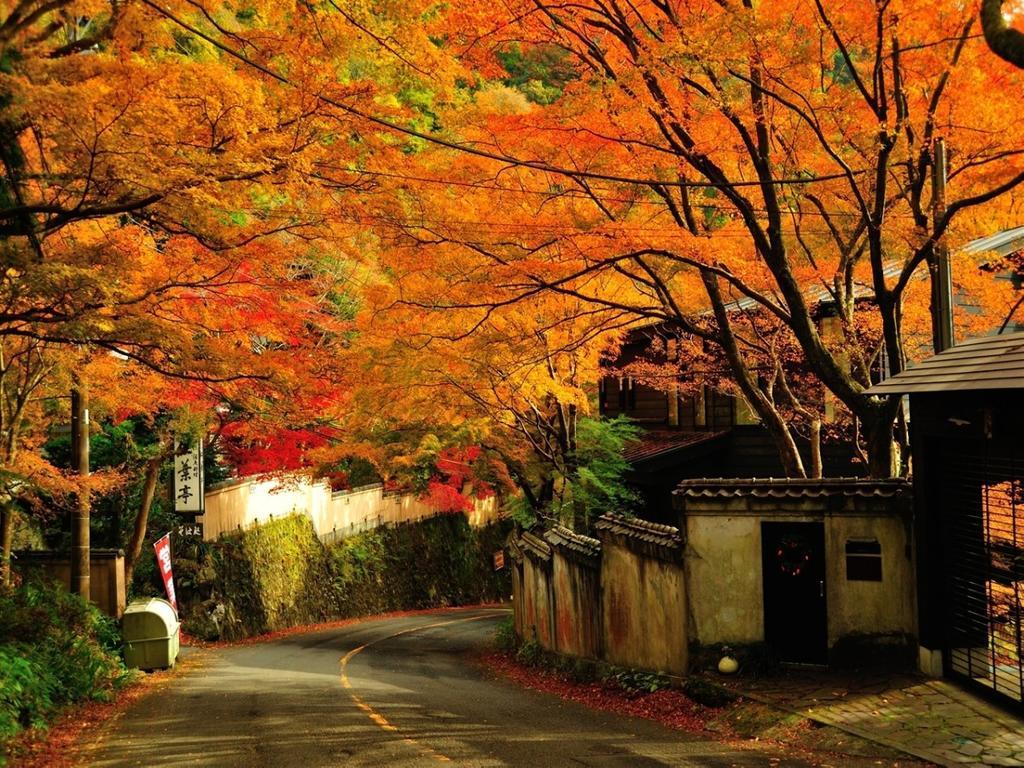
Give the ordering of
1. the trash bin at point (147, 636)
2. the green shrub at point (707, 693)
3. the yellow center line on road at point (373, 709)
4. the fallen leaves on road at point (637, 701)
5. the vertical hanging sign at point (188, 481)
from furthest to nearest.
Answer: the vertical hanging sign at point (188, 481) → the trash bin at point (147, 636) → the green shrub at point (707, 693) → the fallen leaves on road at point (637, 701) → the yellow center line on road at point (373, 709)

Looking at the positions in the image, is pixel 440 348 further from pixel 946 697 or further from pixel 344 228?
pixel 946 697

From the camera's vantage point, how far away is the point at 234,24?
15.6 m

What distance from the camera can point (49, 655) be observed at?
14.1 m

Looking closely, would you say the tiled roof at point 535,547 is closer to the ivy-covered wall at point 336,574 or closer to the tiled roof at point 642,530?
the tiled roof at point 642,530

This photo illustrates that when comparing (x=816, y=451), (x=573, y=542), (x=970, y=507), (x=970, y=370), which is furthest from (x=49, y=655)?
(x=816, y=451)

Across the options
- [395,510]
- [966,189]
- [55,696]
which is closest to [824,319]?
[966,189]

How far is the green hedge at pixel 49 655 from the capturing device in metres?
11.6

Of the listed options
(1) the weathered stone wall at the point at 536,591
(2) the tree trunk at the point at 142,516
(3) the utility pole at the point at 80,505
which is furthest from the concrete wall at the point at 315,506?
(1) the weathered stone wall at the point at 536,591

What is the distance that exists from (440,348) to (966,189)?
9.98 metres

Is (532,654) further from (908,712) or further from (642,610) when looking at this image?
(908,712)

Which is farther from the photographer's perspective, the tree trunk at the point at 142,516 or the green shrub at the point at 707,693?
the tree trunk at the point at 142,516

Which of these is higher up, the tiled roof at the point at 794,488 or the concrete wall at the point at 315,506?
the tiled roof at the point at 794,488

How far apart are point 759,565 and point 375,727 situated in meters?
5.88

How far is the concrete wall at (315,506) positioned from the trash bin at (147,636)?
309 inches
